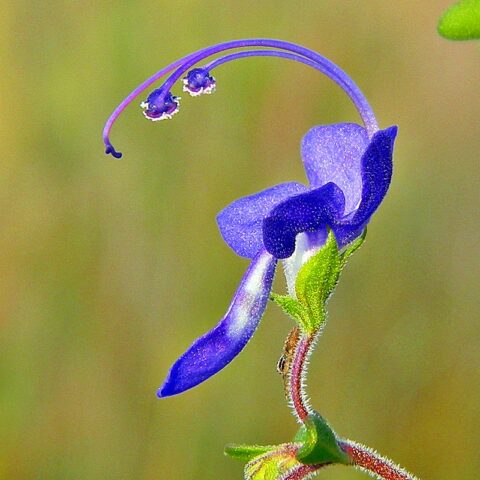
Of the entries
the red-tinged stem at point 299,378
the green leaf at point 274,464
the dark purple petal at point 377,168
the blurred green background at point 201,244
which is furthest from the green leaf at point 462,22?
the blurred green background at point 201,244

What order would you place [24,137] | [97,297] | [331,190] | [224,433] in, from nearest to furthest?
Result: [331,190], [224,433], [97,297], [24,137]

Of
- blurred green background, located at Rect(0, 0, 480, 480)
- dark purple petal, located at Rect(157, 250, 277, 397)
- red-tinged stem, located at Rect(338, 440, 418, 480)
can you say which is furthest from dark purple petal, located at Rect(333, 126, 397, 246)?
blurred green background, located at Rect(0, 0, 480, 480)

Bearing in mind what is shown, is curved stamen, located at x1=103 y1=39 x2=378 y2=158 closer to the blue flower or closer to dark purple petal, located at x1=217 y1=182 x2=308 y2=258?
the blue flower

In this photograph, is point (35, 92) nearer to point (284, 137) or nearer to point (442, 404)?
point (284, 137)

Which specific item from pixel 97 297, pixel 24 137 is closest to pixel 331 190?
pixel 97 297

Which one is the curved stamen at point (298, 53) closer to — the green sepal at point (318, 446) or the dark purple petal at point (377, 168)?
the dark purple petal at point (377, 168)

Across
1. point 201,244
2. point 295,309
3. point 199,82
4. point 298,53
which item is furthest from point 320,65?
point 201,244
